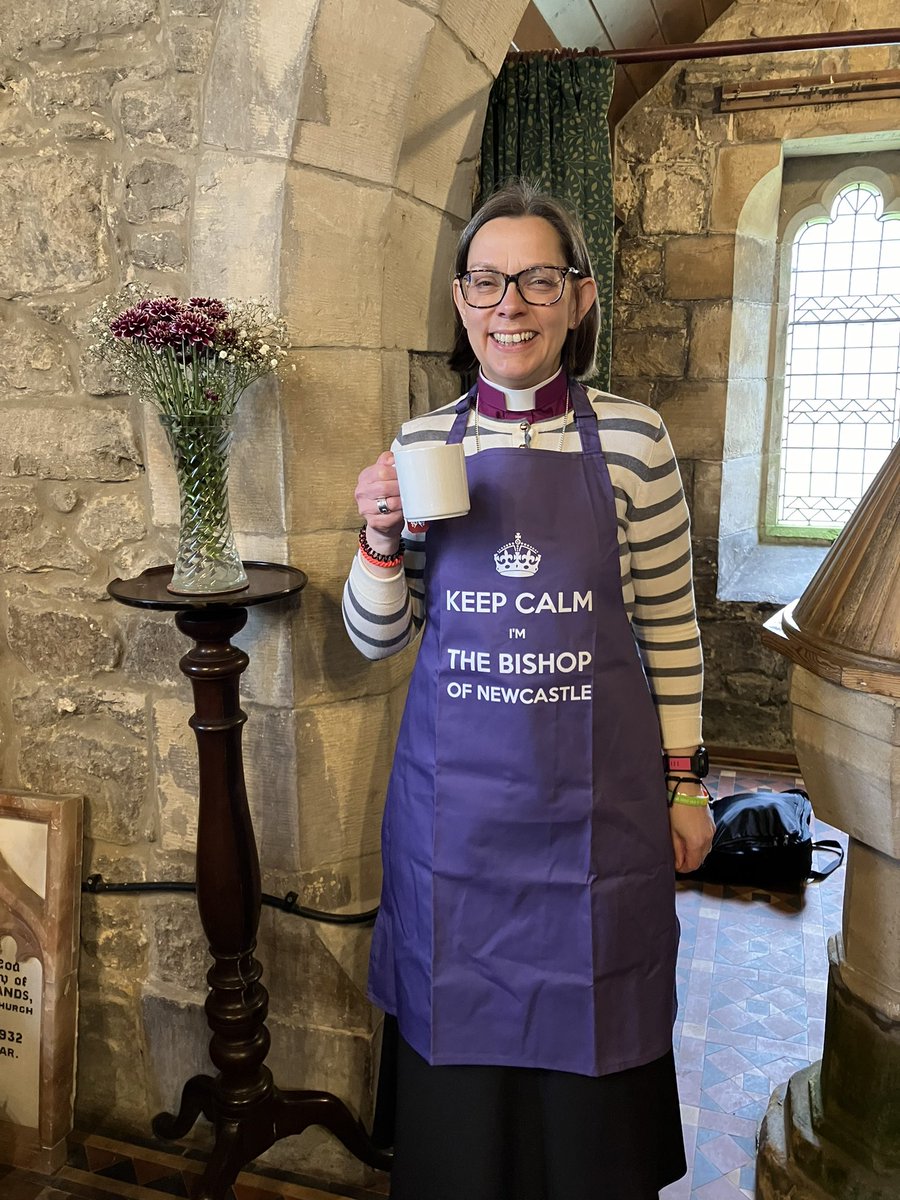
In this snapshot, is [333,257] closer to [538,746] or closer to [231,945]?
[538,746]

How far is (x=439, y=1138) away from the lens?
151cm

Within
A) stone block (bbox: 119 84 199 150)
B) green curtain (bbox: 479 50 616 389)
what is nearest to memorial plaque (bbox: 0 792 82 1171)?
stone block (bbox: 119 84 199 150)

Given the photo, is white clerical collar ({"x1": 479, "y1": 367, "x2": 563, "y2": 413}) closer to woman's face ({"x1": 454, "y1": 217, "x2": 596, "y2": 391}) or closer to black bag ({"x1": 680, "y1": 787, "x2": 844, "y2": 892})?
woman's face ({"x1": 454, "y1": 217, "x2": 596, "y2": 391})

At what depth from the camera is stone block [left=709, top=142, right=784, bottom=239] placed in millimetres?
3852

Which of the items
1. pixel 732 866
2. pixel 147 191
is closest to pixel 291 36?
pixel 147 191

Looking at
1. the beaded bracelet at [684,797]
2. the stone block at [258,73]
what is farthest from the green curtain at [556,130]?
the beaded bracelet at [684,797]

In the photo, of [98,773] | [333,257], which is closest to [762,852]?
[98,773]

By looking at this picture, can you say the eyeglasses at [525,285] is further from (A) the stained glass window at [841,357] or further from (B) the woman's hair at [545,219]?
(A) the stained glass window at [841,357]

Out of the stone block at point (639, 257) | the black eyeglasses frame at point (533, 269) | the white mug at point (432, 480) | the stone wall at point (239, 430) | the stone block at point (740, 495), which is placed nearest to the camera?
the white mug at point (432, 480)

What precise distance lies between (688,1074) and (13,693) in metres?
1.72

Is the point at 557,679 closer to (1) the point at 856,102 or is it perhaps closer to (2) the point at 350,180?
(2) the point at 350,180

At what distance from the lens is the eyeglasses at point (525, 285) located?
4.40 ft

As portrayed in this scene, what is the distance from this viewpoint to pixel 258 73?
160 centimetres

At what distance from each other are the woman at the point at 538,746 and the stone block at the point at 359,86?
39 centimetres
